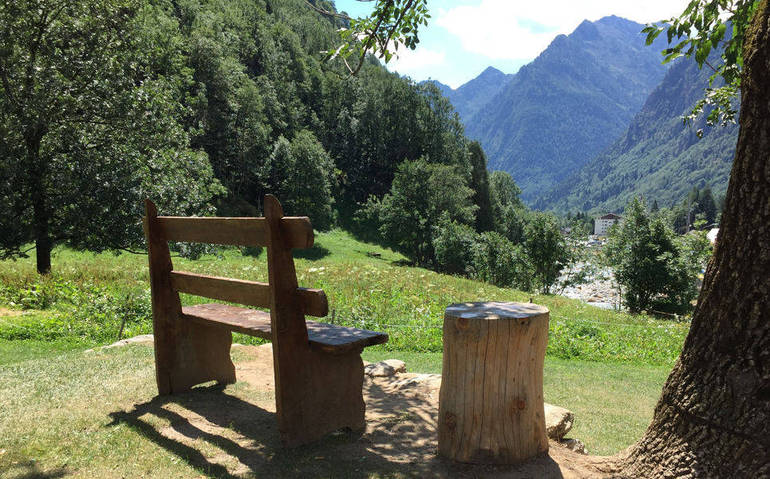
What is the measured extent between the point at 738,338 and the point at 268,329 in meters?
3.43

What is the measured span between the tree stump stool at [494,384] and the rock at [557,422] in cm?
91

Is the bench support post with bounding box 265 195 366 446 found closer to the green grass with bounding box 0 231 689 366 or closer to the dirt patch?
the dirt patch

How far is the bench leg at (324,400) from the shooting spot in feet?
13.6

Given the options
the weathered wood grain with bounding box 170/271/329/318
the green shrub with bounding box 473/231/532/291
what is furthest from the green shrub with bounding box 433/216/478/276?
the weathered wood grain with bounding box 170/271/329/318

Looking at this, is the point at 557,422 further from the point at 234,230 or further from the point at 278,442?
the point at 234,230

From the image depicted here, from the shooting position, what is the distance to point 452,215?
46.9 m

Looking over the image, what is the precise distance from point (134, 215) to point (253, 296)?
38.4 ft

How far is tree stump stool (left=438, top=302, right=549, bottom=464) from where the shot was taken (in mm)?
3615

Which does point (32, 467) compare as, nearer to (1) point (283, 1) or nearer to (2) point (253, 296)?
(2) point (253, 296)

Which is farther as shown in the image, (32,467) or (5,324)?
(5,324)

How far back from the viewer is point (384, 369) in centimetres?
699

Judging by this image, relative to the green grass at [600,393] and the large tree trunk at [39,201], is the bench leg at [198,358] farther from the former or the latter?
the large tree trunk at [39,201]

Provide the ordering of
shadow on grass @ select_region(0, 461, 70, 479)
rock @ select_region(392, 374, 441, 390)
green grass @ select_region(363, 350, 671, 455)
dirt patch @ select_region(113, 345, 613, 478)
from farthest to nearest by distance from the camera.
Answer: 1. rock @ select_region(392, 374, 441, 390)
2. green grass @ select_region(363, 350, 671, 455)
3. dirt patch @ select_region(113, 345, 613, 478)
4. shadow on grass @ select_region(0, 461, 70, 479)

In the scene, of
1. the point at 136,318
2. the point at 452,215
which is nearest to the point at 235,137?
the point at 452,215
